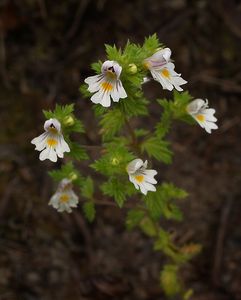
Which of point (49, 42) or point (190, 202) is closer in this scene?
point (190, 202)

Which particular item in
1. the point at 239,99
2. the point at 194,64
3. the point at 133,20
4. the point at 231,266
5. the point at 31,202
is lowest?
→ the point at 231,266

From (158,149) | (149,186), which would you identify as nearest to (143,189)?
(149,186)

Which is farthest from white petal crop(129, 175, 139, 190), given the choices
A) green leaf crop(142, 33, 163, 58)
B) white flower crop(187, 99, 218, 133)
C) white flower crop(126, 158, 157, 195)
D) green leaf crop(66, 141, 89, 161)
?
green leaf crop(142, 33, 163, 58)

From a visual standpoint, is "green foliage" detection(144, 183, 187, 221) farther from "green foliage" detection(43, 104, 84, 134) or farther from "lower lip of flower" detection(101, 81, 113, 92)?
"lower lip of flower" detection(101, 81, 113, 92)

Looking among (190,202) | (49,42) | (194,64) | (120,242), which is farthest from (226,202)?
(49,42)

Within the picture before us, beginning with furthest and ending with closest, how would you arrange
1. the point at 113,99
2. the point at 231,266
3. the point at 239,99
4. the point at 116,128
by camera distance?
the point at 239,99 → the point at 231,266 → the point at 116,128 → the point at 113,99

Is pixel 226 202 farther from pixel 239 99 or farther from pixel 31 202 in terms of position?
pixel 31 202
